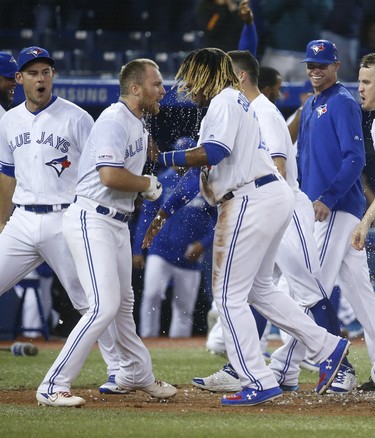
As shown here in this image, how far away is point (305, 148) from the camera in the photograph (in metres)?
6.20

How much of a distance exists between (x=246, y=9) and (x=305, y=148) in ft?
5.78

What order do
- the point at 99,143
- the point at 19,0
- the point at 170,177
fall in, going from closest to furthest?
the point at 99,143
the point at 170,177
the point at 19,0

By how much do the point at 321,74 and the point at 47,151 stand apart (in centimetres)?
174

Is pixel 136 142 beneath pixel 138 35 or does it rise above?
beneath

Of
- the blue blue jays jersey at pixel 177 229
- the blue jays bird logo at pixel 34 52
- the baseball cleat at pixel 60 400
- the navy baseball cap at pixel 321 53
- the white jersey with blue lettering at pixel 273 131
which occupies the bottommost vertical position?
the baseball cleat at pixel 60 400

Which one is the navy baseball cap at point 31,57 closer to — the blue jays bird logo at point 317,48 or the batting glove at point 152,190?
the batting glove at point 152,190

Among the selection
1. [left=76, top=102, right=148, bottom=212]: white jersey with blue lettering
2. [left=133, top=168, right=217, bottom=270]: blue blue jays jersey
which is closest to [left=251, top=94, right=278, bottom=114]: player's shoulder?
[left=76, top=102, right=148, bottom=212]: white jersey with blue lettering

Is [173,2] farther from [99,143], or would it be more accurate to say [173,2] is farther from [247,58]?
[99,143]

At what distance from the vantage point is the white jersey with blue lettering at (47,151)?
18.5 feet

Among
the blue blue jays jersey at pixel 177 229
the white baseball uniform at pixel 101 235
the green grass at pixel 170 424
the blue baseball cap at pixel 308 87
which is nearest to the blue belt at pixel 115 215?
the white baseball uniform at pixel 101 235

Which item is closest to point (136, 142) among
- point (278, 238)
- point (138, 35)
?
point (278, 238)

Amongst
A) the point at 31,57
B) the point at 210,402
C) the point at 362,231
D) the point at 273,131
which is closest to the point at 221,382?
the point at 210,402

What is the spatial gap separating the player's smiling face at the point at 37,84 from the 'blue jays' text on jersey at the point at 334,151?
5.26 feet

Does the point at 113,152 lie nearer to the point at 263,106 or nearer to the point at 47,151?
the point at 47,151
